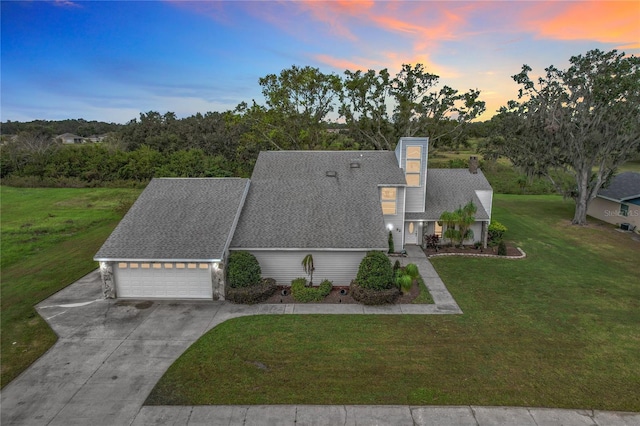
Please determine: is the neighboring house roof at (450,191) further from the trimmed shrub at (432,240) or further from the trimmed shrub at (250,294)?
the trimmed shrub at (250,294)

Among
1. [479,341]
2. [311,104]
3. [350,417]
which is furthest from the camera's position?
[311,104]

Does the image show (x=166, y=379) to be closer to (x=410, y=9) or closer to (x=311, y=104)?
(x=410, y=9)

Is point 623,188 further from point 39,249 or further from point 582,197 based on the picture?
point 39,249

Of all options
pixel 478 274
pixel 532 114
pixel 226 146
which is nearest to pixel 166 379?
pixel 478 274

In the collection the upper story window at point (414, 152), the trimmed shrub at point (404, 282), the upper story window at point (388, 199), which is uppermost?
the upper story window at point (414, 152)

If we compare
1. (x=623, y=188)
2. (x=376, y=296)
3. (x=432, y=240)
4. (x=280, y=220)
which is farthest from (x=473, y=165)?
(x=280, y=220)

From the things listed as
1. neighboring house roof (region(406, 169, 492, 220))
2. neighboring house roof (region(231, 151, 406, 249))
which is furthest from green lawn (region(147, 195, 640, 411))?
neighboring house roof (region(406, 169, 492, 220))

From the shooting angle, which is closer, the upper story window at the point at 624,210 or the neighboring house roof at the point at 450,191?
the neighboring house roof at the point at 450,191

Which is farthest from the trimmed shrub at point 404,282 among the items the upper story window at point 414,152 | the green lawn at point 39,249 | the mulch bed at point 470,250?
the green lawn at point 39,249
